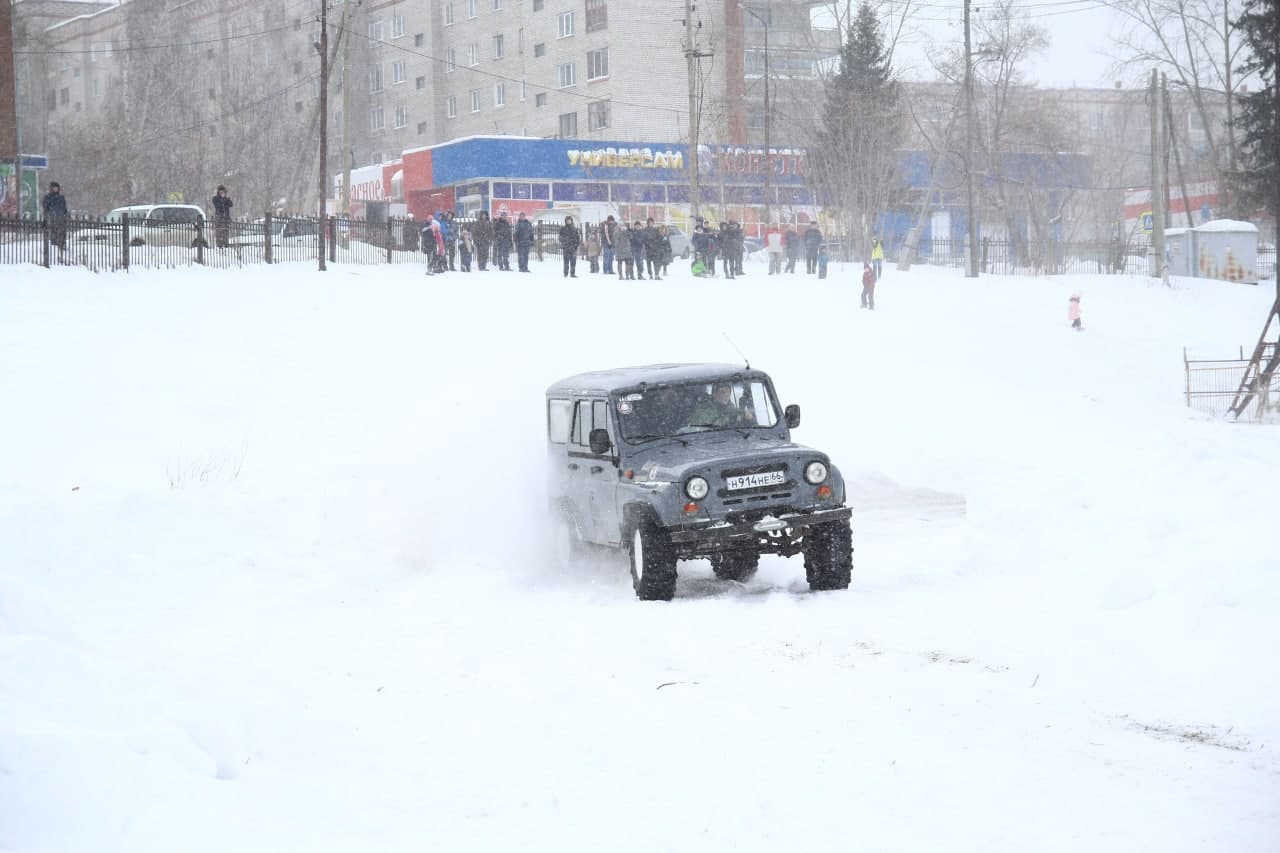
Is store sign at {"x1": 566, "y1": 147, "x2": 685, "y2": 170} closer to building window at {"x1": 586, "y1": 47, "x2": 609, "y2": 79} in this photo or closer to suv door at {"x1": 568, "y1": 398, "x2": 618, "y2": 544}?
building window at {"x1": 586, "y1": 47, "x2": 609, "y2": 79}

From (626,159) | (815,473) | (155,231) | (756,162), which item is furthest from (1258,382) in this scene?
(626,159)

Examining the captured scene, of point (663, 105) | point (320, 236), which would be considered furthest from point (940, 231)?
point (320, 236)

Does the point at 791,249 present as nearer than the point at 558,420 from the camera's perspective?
No

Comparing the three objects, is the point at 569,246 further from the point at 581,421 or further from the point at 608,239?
the point at 581,421

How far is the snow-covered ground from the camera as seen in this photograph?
600 cm

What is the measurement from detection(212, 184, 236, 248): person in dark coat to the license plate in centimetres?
2994

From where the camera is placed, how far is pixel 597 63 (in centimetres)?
8262

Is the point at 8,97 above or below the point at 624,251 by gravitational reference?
above

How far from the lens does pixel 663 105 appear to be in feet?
268

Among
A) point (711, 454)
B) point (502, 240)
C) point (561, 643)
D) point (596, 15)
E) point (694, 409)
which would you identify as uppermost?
point (596, 15)

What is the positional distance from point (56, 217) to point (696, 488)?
2685 centimetres

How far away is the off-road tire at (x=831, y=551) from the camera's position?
12406 mm

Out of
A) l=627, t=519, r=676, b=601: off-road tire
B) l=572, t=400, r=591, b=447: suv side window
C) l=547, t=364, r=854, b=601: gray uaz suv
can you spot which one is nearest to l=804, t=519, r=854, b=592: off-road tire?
l=547, t=364, r=854, b=601: gray uaz suv

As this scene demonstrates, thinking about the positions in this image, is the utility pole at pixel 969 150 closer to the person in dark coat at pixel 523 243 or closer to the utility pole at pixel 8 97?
the person in dark coat at pixel 523 243
